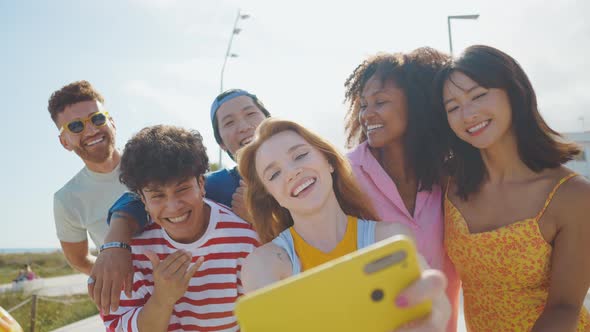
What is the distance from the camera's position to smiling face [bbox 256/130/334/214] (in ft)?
6.02

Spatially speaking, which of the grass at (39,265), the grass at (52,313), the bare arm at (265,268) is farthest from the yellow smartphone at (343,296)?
the grass at (39,265)

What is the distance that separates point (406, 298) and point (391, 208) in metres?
1.44

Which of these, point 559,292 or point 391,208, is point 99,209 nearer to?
point 391,208

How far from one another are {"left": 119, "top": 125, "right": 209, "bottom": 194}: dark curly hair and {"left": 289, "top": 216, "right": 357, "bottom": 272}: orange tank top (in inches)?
33.8

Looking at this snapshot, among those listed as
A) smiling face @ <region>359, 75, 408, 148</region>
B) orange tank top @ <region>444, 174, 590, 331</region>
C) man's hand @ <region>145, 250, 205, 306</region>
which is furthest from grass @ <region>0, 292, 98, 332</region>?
orange tank top @ <region>444, 174, 590, 331</region>

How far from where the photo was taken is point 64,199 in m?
3.72

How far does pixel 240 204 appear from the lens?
8.72 feet

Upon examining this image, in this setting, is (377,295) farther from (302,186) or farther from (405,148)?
(405,148)

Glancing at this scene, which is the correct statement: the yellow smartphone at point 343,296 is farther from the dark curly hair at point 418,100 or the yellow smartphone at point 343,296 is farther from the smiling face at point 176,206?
the dark curly hair at point 418,100

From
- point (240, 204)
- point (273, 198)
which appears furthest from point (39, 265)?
point (273, 198)

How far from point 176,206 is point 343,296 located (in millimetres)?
1411

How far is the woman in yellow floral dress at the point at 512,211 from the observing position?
2.09 m

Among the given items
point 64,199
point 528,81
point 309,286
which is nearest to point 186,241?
point 309,286

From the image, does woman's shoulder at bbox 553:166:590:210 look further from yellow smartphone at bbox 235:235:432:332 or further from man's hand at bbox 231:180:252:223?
man's hand at bbox 231:180:252:223
